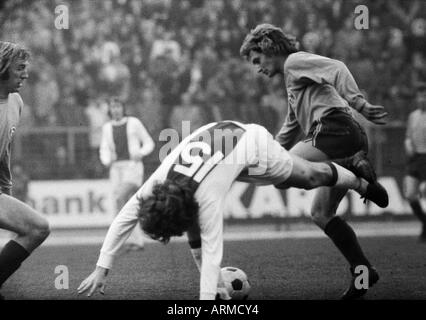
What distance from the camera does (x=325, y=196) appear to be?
679 cm

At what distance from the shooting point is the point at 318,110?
6.61m

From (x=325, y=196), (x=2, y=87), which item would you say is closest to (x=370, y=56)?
(x=325, y=196)

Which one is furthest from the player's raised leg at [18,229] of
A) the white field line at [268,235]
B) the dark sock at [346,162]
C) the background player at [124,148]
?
the white field line at [268,235]

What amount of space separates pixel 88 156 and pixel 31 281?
6149 millimetres

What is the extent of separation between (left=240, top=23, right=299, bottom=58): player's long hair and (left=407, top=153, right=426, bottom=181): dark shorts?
515 centimetres

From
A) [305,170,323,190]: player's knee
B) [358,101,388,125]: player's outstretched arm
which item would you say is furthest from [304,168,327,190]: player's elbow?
[358,101,388,125]: player's outstretched arm

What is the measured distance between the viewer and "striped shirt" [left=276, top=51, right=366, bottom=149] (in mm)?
6336

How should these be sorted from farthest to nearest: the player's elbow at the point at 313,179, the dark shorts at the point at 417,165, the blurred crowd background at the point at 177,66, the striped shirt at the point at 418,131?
the blurred crowd background at the point at 177,66 < the striped shirt at the point at 418,131 < the dark shorts at the point at 417,165 < the player's elbow at the point at 313,179

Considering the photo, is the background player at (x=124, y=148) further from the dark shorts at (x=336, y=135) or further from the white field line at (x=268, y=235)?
the dark shorts at (x=336, y=135)

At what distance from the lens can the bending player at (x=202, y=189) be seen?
16.5 ft

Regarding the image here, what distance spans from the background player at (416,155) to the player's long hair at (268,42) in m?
5.08

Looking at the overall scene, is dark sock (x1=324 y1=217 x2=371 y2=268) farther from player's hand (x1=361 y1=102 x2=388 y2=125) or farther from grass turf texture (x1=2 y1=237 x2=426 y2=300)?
player's hand (x1=361 y1=102 x2=388 y2=125)

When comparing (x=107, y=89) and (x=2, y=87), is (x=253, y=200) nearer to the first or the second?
(x=107, y=89)

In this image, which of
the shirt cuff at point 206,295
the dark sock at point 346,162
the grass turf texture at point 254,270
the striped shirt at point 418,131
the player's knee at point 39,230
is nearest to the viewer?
the shirt cuff at point 206,295
